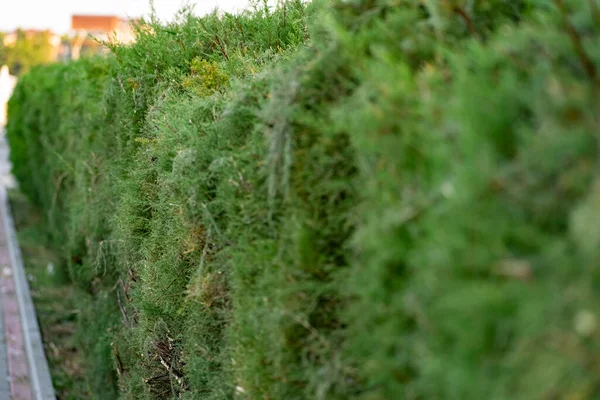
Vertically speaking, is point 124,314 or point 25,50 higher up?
point 25,50

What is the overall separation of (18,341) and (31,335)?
140 millimetres

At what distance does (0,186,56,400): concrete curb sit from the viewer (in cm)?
719

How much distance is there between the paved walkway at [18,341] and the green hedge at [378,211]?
240 centimetres

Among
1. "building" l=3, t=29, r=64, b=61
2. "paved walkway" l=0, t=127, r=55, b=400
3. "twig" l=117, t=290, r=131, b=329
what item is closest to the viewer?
"twig" l=117, t=290, r=131, b=329

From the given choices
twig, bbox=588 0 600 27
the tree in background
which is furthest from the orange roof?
twig, bbox=588 0 600 27

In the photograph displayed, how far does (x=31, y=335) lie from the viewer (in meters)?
8.62

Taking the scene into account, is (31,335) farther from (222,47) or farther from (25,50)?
(25,50)

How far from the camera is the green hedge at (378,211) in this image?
5.01 feet

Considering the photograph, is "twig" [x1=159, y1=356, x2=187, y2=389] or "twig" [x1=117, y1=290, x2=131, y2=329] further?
"twig" [x1=117, y1=290, x2=131, y2=329]

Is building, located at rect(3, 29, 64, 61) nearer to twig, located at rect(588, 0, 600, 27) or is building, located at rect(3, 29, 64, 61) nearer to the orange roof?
the orange roof

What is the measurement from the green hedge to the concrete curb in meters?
2.36

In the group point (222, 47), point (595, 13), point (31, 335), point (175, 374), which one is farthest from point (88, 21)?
point (595, 13)

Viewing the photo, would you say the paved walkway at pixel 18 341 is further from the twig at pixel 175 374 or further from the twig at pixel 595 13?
the twig at pixel 595 13

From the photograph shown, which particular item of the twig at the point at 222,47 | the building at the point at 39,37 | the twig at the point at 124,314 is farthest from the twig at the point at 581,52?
the building at the point at 39,37
